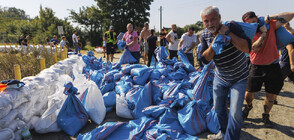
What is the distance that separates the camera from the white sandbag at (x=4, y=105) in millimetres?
1897

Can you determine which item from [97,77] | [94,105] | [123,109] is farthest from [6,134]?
[97,77]

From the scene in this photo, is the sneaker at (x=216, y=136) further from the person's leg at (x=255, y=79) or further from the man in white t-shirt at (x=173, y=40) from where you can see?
the man in white t-shirt at (x=173, y=40)

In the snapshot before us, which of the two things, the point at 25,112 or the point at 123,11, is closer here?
the point at 25,112

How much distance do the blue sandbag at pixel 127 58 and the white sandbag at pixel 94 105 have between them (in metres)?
2.41

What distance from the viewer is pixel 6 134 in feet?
6.30

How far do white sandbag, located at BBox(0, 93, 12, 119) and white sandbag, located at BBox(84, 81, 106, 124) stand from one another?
3.30 ft

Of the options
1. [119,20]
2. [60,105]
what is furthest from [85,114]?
[119,20]

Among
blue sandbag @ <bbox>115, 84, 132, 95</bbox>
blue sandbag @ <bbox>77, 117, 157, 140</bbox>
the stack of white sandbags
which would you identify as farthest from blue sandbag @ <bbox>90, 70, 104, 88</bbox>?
blue sandbag @ <bbox>77, 117, 157, 140</bbox>

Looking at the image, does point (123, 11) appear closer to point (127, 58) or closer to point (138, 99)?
point (127, 58)

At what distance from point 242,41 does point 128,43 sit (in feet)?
13.6

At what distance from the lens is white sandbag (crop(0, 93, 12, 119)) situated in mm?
1897

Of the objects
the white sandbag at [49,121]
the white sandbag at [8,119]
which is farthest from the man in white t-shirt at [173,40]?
the white sandbag at [8,119]

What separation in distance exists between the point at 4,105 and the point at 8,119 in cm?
17

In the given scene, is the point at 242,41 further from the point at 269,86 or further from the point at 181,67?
the point at 181,67
